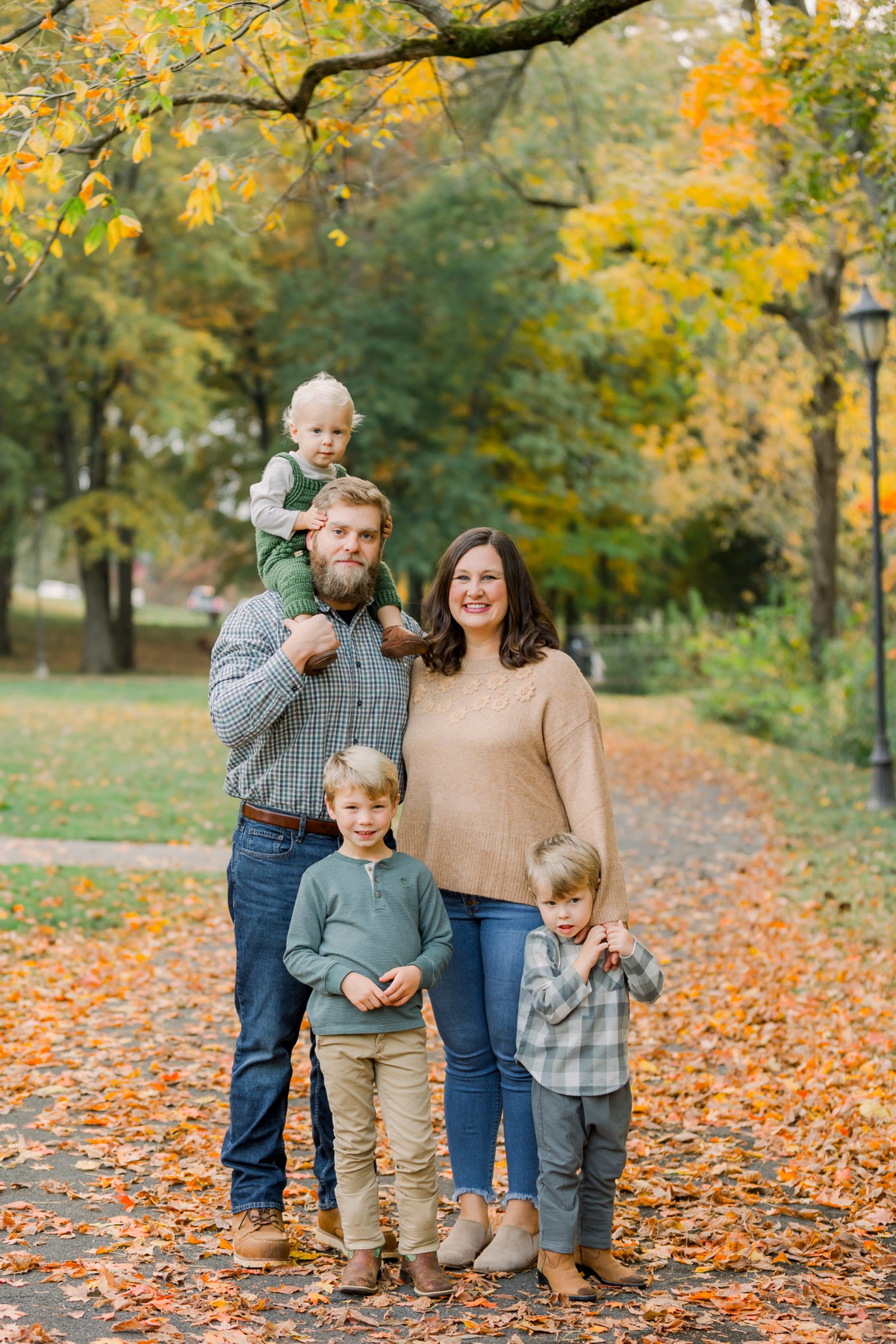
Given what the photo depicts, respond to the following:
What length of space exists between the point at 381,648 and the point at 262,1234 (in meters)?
1.70

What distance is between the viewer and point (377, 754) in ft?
11.7

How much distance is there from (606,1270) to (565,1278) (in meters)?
0.17

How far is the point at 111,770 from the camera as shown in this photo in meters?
14.1

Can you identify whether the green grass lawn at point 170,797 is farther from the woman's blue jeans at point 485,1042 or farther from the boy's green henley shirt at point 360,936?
the boy's green henley shirt at point 360,936

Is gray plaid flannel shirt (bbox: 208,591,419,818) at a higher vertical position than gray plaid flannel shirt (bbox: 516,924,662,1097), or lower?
higher

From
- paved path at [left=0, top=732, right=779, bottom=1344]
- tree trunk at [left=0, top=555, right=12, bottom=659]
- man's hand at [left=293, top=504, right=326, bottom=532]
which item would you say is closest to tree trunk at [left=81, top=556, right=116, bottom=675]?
tree trunk at [left=0, top=555, right=12, bottom=659]

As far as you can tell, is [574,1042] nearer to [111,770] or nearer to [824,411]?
[111,770]

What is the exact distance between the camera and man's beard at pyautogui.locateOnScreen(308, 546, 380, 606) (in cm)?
372

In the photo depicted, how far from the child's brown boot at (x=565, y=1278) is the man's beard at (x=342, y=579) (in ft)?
6.21

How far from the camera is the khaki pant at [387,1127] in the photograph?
11.6ft

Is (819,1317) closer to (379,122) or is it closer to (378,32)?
(378,32)

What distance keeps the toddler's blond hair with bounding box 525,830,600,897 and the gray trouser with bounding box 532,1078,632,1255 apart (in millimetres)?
574

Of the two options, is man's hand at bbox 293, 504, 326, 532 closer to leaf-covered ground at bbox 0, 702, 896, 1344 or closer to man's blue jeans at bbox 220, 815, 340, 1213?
man's blue jeans at bbox 220, 815, 340, 1213

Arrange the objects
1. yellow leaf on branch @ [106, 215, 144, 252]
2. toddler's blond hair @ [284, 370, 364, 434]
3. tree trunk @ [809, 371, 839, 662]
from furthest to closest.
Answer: tree trunk @ [809, 371, 839, 662]
yellow leaf on branch @ [106, 215, 144, 252]
toddler's blond hair @ [284, 370, 364, 434]
